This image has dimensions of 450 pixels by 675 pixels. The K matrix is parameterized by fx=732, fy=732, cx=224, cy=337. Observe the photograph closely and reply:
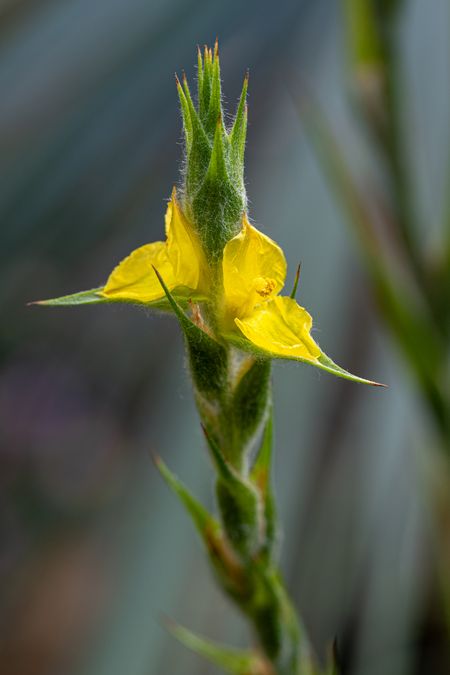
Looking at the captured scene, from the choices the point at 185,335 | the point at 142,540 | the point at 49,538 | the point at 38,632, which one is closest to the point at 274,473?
the point at 142,540

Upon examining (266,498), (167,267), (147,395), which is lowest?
(147,395)

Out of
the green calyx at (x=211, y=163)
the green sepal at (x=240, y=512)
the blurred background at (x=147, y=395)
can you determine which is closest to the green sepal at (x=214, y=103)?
the green calyx at (x=211, y=163)

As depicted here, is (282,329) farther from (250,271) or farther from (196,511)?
(196,511)

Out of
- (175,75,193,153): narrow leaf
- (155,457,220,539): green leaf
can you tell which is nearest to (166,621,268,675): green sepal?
(155,457,220,539): green leaf

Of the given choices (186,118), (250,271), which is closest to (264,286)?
(250,271)

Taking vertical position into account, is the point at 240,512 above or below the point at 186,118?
below
